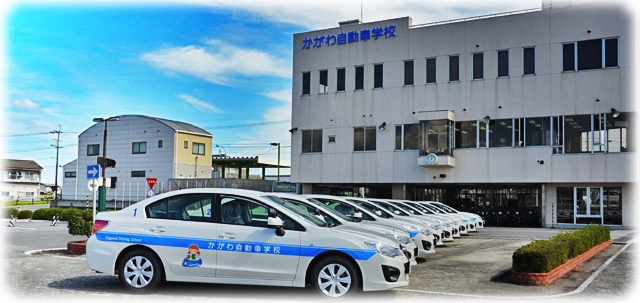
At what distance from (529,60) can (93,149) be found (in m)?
45.0

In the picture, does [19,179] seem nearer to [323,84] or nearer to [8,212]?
[8,212]

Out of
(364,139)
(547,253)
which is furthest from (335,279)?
(364,139)

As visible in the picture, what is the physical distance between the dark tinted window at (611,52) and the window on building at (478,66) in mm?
6035

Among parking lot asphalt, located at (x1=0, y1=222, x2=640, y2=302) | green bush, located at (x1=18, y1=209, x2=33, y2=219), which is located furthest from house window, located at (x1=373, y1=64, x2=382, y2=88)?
green bush, located at (x1=18, y1=209, x2=33, y2=219)

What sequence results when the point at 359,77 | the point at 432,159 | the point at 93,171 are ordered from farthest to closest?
the point at 359,77 → the point at 432,159 → the point at 93,171

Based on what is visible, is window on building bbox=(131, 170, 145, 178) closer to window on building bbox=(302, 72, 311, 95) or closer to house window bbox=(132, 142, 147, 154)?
house window bbox=(132, 142, 147, 154)

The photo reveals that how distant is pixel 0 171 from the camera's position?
84.1 metres

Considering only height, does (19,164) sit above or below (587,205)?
above

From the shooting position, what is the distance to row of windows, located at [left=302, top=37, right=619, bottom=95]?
27.2 m

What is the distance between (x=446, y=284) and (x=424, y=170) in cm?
2208

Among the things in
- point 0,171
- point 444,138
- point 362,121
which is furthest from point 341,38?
point 0,171

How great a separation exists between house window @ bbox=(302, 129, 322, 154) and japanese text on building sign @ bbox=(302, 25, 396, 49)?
5.54 metres

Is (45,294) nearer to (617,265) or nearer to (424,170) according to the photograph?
(617,265)

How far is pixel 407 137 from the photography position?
105 ft
